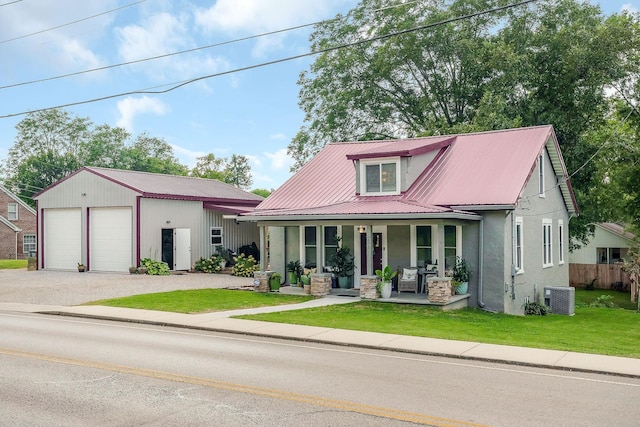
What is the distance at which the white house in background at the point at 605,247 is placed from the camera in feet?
139

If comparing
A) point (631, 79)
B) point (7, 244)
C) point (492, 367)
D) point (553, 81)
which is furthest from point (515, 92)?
point (7, 244)

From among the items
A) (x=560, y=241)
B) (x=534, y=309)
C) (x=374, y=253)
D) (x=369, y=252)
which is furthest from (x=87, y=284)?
(x=560, y=241)

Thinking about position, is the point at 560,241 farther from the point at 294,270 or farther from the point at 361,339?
the point at 361,339

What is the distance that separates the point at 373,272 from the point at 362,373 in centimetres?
1229

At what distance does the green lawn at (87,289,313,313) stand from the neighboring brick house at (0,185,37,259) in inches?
1428

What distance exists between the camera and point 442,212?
60.0 ft

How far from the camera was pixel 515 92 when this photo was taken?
33875 millimetres

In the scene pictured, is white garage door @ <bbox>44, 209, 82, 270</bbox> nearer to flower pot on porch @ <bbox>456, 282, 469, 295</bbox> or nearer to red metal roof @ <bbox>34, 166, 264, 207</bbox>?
red metal roof @ <bbox>34, 166, 264, 207</bbox>

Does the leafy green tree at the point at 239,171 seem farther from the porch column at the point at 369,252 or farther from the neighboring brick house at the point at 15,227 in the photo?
the porch column at the point at 369,252

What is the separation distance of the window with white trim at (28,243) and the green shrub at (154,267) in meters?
29.2

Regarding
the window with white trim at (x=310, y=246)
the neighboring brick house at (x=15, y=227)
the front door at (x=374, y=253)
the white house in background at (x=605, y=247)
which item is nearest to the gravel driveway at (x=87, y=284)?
the window with white trim at (x=310, y=246)

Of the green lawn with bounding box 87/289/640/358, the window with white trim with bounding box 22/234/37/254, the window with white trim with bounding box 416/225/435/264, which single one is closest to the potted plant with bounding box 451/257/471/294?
the green lawn with bounding box 87/289/640/358

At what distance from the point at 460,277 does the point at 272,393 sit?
12.8 metres

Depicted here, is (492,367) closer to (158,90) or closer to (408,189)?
(408,189)
